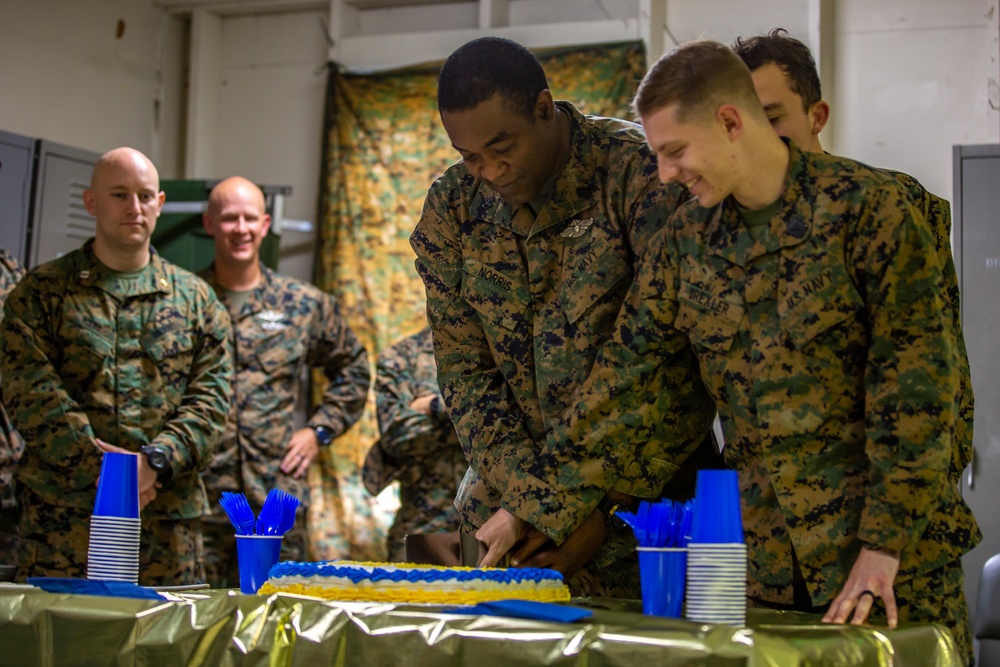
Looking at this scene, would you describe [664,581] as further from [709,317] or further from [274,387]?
[274,387]

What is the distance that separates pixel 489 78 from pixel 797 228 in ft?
2.11

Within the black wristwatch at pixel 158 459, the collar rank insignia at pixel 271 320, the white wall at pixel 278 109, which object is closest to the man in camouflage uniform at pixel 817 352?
the black wristwatch at pixel 158 459

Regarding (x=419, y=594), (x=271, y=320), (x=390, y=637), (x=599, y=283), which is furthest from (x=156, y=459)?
(x=390, y=637)

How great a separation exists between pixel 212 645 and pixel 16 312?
2.45 meters

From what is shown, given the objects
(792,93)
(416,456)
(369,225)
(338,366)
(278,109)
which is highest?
(278,109)

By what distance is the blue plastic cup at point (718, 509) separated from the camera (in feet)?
4.86

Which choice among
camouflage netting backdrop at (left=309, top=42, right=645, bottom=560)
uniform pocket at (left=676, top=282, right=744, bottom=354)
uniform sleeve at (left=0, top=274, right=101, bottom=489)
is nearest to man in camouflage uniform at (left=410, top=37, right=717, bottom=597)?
uniform pocket at (left=676, top=282, right=744, bottom=354)

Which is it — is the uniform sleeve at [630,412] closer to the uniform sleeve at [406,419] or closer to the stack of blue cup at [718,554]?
the stack of blue cup at [718,554]

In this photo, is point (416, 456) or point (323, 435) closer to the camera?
point (416, 456)

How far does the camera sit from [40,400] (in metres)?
3.57

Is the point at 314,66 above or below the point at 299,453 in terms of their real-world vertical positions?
above

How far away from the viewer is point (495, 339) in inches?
90.0

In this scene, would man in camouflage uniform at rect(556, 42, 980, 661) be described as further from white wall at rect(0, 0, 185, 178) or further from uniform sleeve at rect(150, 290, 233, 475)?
white wall at rect(0, 0, 185, 178)

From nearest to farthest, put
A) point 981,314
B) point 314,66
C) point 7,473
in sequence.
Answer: point 7,473 < point 981,314 < point 314,66
